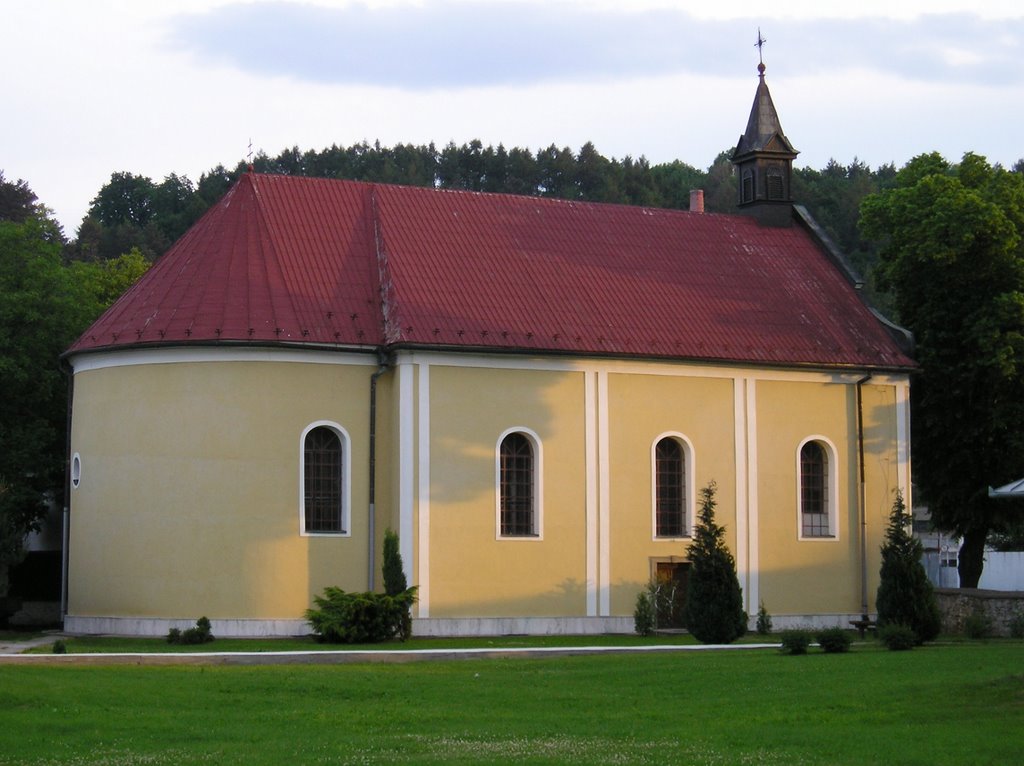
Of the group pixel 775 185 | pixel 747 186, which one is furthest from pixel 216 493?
pixel 775 185

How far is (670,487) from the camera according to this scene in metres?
36.8

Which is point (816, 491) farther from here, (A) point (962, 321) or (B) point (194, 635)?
(B) point (194, 635)

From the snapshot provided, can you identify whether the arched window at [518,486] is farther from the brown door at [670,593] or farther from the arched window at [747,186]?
the arched window at [747,186]

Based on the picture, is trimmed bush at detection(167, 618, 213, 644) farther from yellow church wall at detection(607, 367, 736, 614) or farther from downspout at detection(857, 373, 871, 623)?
downspout at detection(857, 373, 871, 623)

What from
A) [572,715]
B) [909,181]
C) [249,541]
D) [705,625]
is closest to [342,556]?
[249,541]

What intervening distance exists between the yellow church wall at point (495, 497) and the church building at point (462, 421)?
5 cm

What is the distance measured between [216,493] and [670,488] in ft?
37.0

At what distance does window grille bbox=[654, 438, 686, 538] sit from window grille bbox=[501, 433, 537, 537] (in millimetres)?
3374

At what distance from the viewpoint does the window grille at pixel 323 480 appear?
33.5 m

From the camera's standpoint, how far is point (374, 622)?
3052cm

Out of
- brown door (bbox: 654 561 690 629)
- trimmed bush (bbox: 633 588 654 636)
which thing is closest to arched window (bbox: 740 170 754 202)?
brown door (bbox: 654 561 690 629)

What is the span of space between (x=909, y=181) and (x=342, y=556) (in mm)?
19899

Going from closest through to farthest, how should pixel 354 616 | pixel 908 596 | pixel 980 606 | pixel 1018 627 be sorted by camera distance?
pixel 908 596
pixel 354 616
pixel 1018 627
pixel 980 606

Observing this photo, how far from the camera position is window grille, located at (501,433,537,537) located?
1367 inches
